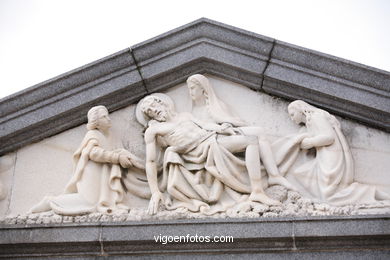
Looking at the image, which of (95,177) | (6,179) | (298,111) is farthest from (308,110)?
(6,179)

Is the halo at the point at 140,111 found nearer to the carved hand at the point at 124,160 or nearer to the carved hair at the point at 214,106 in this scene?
the carved hair at the point at 214,106

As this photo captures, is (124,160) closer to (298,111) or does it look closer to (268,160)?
(268,160)

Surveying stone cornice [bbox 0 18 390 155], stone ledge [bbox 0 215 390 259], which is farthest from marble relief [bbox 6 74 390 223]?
stone cornice [bbox 0 18 390 155]

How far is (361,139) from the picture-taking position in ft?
26.2

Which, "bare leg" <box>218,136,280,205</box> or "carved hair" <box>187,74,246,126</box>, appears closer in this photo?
"bare leg" <box>218,136,280,205</box>

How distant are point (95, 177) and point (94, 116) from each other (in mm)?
666

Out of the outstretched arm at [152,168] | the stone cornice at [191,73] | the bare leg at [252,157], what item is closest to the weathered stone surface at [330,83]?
the stone cornice at [191,73]

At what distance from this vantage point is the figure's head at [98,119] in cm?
812

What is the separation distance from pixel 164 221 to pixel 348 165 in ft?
6.25

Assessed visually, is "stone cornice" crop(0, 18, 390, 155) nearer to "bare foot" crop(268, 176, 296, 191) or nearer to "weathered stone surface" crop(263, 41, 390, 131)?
"weathered stone surface" crop(263, 41, 390, 131)

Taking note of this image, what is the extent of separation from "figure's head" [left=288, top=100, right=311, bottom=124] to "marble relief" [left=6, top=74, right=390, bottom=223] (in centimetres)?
1

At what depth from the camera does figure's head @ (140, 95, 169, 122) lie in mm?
8086

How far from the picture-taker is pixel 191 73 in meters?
8.54

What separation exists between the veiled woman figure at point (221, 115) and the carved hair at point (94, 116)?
980 mm
